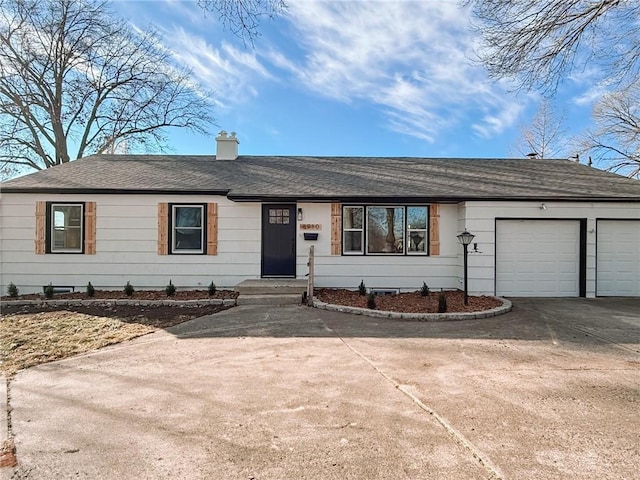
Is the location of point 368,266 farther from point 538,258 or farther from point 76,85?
point 76,85

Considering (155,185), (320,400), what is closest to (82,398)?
(320,400)

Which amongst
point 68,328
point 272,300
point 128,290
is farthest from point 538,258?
point 68,328

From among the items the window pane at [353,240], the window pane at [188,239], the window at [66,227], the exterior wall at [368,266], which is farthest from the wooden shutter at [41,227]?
the window pane at [353,240]

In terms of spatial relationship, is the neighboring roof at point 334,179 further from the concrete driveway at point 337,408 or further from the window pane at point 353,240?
the concrete driveway at point 337,408

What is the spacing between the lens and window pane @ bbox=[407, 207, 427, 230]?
32.0 feet

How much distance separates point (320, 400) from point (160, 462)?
1426mm

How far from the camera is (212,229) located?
959 cm

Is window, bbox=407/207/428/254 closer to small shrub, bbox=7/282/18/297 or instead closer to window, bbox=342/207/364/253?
window, bbox=342/207/364/253

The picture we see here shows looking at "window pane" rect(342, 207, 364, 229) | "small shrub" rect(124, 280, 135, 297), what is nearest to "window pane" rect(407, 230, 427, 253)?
"window pane" rect(342, 207, 364, 229)

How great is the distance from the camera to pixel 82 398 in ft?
11.2

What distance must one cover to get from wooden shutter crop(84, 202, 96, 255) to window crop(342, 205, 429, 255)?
6.62m

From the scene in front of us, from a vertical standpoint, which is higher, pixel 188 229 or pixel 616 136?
pixel 616 136

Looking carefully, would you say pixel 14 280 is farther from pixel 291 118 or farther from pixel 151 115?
pixel 151 115

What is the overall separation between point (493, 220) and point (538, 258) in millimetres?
1622
